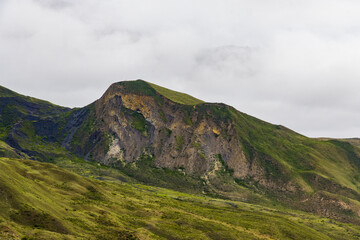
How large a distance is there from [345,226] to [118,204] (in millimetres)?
110610

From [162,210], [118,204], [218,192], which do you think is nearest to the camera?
[118,204]

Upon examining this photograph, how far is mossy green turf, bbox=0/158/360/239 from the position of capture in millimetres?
53875

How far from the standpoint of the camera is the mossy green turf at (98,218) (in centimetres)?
5388

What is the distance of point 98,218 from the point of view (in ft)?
234

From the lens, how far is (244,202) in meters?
168

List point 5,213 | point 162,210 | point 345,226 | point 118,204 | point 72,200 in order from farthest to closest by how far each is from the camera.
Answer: point 345,226
point 162,210
point 118,204
point 72,200
point 5,213

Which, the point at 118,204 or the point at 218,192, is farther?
the point at 218,192

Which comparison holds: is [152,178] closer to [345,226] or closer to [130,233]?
[345,226]

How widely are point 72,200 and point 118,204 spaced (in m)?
17.3

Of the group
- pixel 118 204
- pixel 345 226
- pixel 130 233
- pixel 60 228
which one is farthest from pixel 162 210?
pixel 345 226

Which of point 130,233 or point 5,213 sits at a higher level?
point 5,213

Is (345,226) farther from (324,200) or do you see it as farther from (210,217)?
(210,217)

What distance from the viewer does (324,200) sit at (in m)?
176

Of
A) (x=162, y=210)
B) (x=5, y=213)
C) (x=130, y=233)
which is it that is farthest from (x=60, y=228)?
(x=162, y=210)
